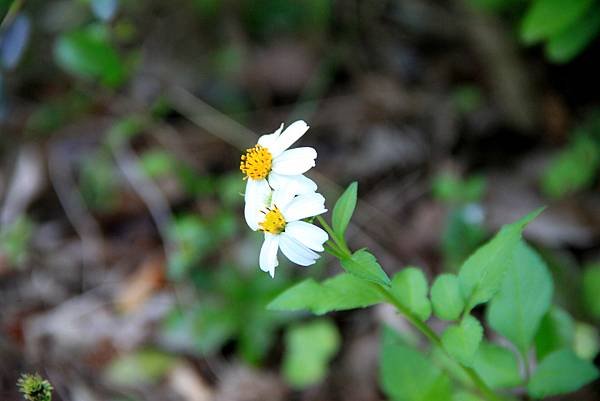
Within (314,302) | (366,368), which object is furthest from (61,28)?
(314,302)

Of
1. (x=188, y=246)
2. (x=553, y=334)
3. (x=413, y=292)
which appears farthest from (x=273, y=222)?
(x=188, y=246)

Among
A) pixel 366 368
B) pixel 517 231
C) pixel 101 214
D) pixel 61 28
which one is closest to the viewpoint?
pixel 517 231

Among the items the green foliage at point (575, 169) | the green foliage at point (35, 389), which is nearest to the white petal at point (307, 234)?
the green foliage at point (35, 389)

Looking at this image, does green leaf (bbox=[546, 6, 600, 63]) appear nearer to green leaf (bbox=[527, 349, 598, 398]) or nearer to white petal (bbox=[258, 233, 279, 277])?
green leaf (bbox=[527, 349, 598, 398])

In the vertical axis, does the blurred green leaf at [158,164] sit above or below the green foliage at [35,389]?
above

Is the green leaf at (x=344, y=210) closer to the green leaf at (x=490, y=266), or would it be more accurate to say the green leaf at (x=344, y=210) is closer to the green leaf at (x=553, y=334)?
the green leaf at (x=490, y=266)

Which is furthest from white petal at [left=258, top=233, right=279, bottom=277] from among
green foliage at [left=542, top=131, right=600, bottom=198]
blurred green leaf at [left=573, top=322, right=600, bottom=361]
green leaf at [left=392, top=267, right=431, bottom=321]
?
green foliage at [left=542, top=131, right=600, bottom=198]

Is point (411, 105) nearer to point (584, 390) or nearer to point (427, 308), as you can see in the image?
point (584, 390)
